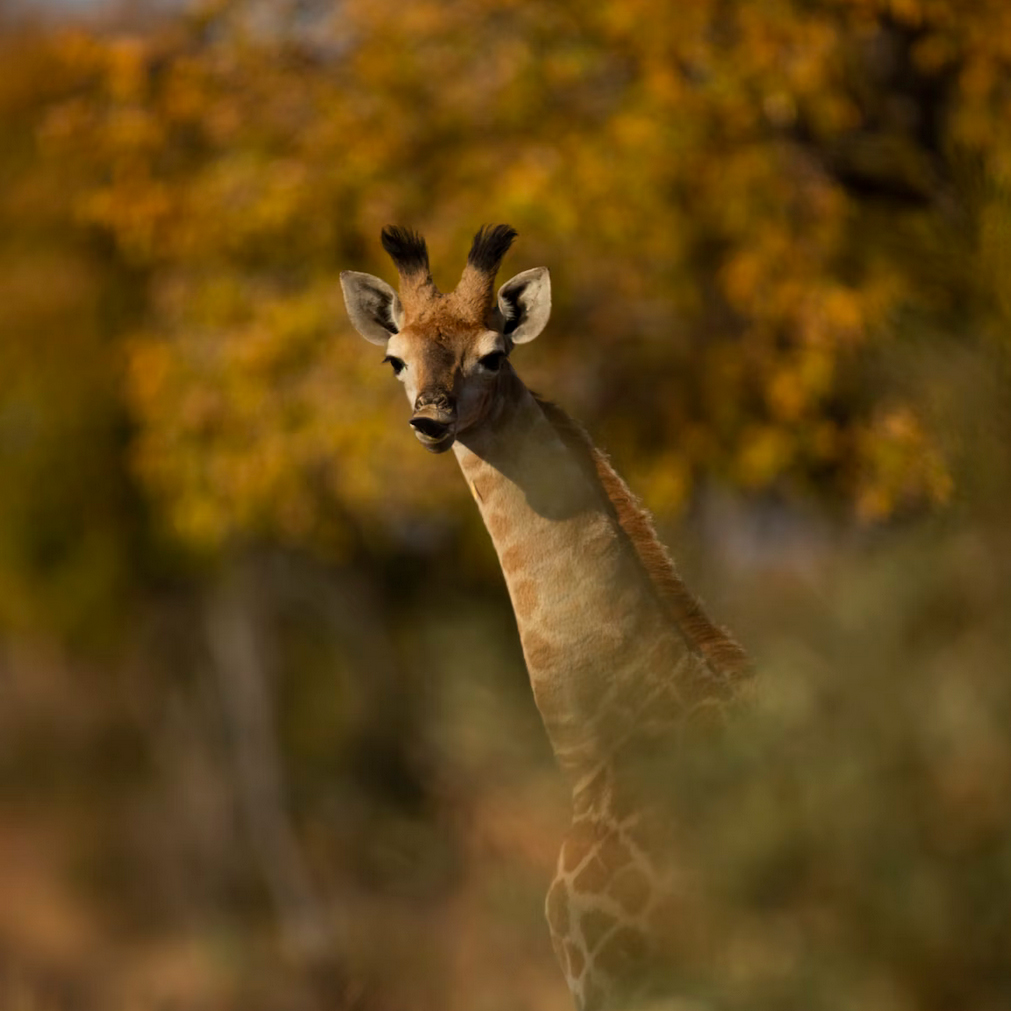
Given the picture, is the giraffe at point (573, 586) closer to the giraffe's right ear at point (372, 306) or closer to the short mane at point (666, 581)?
the short mane at point (666, 581)

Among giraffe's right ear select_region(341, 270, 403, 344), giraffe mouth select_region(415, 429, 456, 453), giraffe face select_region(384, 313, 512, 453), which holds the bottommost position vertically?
giraffe mouth select_region(415, 429, 456, 453)

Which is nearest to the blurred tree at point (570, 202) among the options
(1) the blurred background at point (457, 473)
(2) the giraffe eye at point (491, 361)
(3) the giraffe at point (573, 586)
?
(1) the blurred background at point (457, 473)

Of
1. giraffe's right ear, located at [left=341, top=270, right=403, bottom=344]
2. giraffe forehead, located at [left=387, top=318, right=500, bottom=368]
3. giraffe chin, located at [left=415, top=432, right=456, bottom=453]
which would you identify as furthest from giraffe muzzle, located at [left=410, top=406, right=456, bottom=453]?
giraffe's right ear, located at [left=341, top=270, right=403, bottom=344]

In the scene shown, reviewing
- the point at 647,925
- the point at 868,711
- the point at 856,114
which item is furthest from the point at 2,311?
the point at 868,711

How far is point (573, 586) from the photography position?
652 centimetres

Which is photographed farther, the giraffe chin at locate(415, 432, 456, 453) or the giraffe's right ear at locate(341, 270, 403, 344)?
the giraffe's right ear at locate(341, 270, 403, 344)

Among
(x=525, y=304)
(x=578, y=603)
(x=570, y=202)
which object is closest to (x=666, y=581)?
(x=578, y=603)

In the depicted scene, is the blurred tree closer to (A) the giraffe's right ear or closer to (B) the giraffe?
(A) the giraffe's right ear

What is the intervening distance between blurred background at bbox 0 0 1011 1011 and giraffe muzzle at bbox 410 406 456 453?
0.68 metres

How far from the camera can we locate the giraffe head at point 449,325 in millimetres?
6637

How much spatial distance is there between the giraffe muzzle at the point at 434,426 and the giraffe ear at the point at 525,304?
0.99m

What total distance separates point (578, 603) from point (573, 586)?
0.23 feet

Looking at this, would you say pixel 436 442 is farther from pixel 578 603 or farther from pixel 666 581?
pixel 666 581

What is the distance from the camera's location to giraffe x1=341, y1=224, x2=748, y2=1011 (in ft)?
19.3
